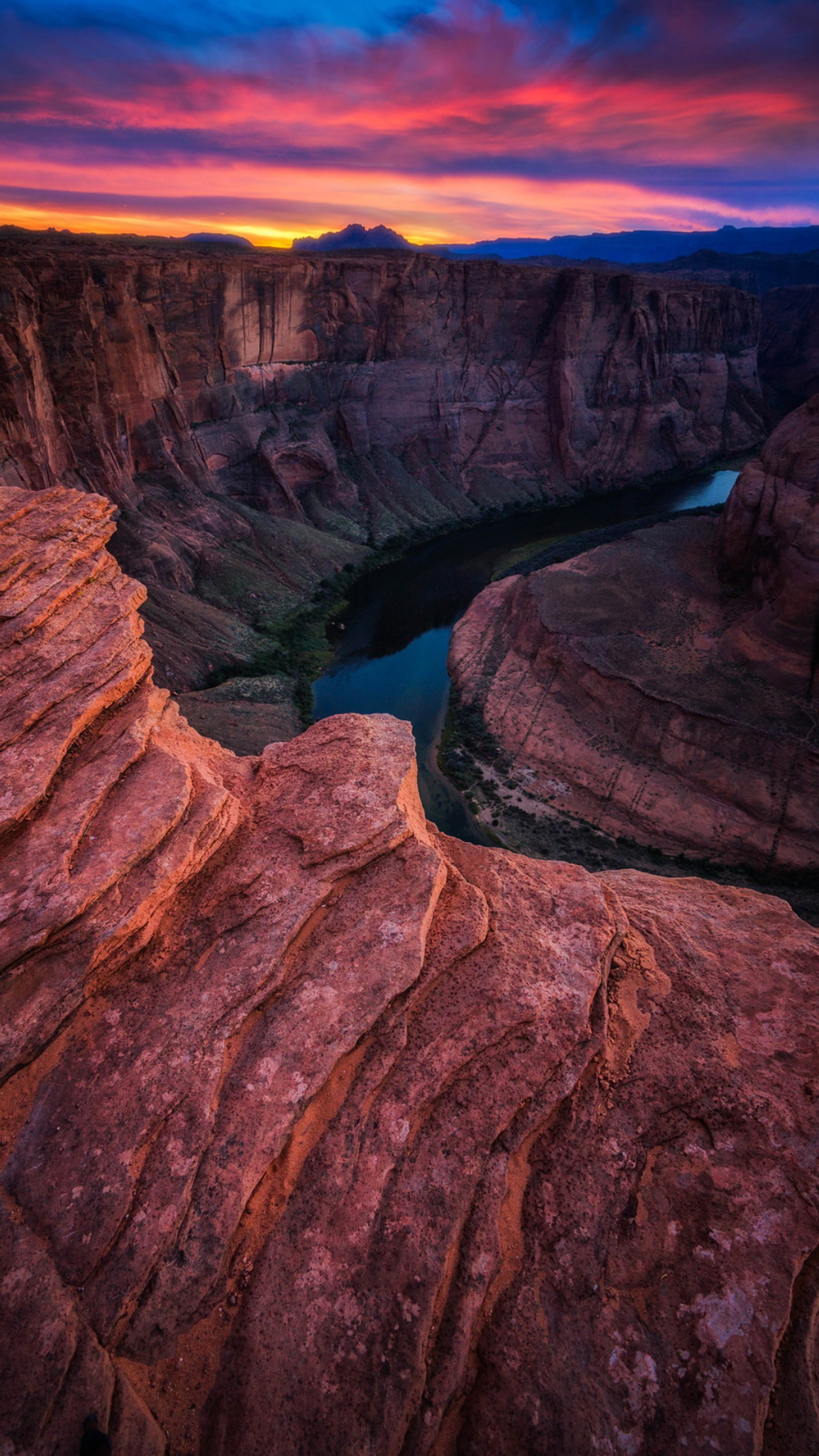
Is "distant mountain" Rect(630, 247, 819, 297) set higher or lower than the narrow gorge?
higher

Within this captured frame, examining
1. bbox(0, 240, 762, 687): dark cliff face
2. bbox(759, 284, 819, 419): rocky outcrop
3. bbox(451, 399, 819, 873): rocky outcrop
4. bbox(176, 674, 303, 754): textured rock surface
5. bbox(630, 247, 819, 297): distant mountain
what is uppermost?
bbox(630, 247, 819, 297): distant mountain

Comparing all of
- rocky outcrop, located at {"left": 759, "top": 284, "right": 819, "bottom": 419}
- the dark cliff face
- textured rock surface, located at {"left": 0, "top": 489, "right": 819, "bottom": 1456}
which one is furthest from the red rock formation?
rocky outcrop, located at {"left": 759, "top": 284, "right": 819, "bottom": 419}

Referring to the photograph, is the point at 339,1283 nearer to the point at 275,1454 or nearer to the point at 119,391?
the point at 275,1454

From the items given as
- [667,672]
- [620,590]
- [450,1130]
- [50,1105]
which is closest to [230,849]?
[50,1105]

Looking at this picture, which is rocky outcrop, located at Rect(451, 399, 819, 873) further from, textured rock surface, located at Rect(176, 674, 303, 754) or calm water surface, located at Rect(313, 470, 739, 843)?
textured rock surface, located at Rect(176, 674, 303, 754)

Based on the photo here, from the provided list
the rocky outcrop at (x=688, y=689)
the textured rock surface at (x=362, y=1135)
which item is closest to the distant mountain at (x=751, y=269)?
the rocky outcrop at (x=688, y=689)

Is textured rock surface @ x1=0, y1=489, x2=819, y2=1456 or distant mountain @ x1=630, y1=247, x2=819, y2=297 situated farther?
distant mountain @ x1=630, y1=247, x2=819, y2=297
